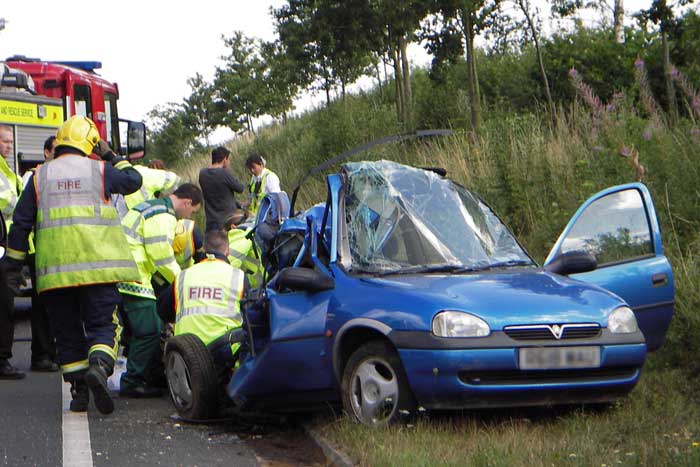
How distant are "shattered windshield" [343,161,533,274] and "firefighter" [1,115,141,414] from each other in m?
1.74

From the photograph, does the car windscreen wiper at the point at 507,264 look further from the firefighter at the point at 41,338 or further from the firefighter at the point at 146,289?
the firefighter at the point at 41,338

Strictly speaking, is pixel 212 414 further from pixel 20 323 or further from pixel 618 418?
pixel 20 323

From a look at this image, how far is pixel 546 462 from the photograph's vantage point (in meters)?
5.24

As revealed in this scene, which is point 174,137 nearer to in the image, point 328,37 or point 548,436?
point 328,37

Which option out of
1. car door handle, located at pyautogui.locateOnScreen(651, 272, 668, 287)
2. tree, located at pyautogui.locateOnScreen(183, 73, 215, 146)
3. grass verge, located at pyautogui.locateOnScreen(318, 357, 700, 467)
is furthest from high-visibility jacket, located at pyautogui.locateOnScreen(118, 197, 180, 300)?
tree, located at pyautogui.locateOnScreen(183, 73, 215, 146)

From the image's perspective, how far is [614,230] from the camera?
7.44 m

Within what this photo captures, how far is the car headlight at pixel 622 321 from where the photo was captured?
20.9 ft

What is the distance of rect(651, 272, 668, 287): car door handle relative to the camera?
7156mm

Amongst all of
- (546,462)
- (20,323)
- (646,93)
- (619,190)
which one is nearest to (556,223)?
(646,93)

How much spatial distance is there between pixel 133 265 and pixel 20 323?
674cm

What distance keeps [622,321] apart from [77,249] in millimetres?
3623

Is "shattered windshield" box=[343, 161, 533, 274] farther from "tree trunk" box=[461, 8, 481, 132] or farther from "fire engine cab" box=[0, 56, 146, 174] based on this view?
"tree trunk" box=[461, 8, 481, 132]

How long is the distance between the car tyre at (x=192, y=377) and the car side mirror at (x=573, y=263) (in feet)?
7.40

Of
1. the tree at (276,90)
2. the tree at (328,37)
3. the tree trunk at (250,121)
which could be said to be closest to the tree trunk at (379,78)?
the tree at (328,37)
